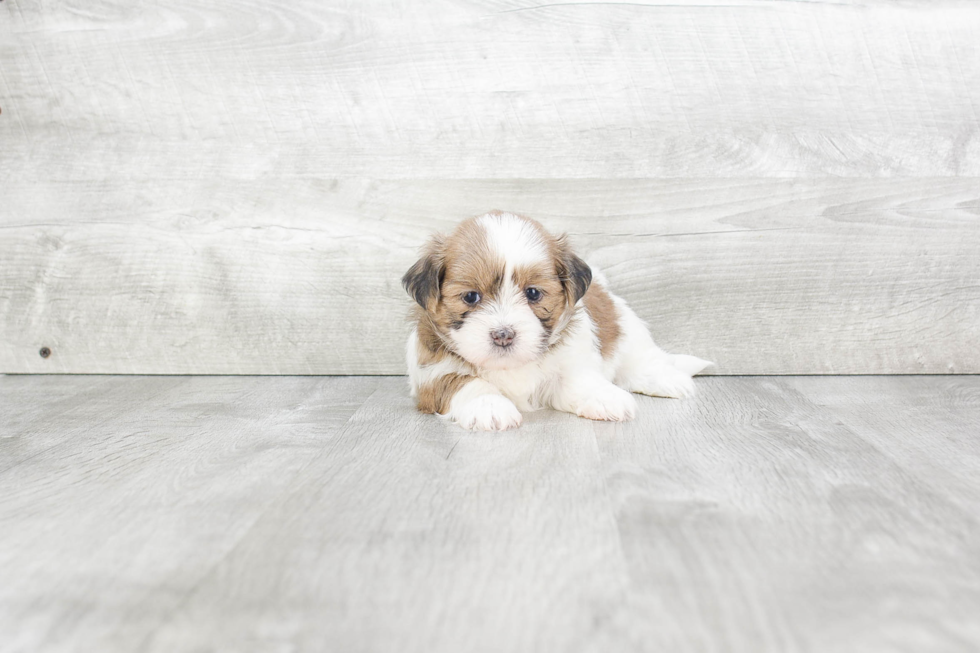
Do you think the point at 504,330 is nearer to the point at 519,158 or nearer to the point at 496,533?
the point at 496,533

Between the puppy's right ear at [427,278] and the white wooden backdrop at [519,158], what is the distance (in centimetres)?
61

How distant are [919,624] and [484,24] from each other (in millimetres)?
2253

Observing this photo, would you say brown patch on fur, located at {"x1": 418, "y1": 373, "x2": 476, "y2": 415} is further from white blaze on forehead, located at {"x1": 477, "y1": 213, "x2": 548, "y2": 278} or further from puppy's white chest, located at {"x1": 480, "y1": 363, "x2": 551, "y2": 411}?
white blaze on forehead, located at {"x1": 477, "y1": 213, "x2": 548, "y2": 278}

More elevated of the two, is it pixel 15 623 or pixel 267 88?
pixel 267 88

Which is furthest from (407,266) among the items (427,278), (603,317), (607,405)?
(607,405)

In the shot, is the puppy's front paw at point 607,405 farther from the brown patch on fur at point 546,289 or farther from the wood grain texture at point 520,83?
the wood grain texture at point 520,83

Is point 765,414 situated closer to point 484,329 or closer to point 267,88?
point 484,329

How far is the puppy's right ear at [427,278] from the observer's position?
200 centimetres

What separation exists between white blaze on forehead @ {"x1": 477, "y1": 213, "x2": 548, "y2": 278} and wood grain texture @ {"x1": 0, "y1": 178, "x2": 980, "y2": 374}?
1.90 feet

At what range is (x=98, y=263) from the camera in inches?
108

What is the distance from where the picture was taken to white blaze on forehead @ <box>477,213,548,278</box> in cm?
196

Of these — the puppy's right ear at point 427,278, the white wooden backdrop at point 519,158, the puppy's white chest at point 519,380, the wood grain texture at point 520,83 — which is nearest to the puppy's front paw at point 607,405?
the puppy's white chest at point 519,380

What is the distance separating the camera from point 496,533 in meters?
1.24

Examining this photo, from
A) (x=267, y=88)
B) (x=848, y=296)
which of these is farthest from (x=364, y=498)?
(x=848, y=296)
